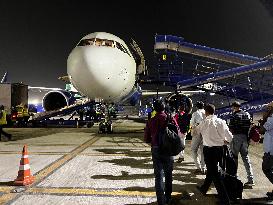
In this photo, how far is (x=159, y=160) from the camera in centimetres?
500

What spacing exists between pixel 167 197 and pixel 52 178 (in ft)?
9.20

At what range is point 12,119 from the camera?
78.0 feet

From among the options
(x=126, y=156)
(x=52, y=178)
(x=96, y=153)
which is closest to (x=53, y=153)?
(x=96, y=153)

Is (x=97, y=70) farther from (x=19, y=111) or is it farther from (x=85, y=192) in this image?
(x=19, y=111)

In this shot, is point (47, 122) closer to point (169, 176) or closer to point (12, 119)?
point (12, 119)

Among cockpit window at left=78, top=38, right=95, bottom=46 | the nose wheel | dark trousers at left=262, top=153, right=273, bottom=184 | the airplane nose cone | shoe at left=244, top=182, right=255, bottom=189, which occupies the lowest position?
shoe at left=244, top=182, right=255, bottom=189

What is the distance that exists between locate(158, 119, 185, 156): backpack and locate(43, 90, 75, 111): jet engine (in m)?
17.5

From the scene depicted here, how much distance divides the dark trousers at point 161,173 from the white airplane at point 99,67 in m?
6.43

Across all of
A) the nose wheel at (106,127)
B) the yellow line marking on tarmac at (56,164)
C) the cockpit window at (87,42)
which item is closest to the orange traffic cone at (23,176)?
the yellow line marking on tarmac at (56,164)

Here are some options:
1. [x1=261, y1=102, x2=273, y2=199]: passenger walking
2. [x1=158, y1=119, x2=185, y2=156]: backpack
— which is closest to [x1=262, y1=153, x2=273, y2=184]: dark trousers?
[x1=261, y1=102, x2=273, y2=199]: passenger walking

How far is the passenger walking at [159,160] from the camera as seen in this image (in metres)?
4.91

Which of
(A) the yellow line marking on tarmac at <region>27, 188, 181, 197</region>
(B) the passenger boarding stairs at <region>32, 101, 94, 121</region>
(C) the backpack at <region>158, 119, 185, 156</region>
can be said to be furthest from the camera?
(B) the passenger boarding stairs at <region>32, 101, 94, 121</region>

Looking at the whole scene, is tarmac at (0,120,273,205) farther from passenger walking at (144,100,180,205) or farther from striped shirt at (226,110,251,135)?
striped shirt at (226,110,251,135)

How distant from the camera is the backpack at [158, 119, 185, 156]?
189 inches
